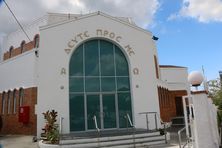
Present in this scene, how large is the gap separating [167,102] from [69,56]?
12789 mm

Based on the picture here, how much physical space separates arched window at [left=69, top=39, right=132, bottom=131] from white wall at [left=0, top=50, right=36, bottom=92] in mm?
2811

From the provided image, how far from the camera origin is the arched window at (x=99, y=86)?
1534cm

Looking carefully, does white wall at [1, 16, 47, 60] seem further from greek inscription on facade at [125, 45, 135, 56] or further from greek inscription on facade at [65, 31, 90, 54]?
greek inscription on facade at [125, 45, 135, 56]

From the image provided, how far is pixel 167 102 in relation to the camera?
24516 millimetres

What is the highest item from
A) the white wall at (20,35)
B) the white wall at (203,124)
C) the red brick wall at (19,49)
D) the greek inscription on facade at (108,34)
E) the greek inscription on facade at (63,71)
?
the white wall at (20,35)

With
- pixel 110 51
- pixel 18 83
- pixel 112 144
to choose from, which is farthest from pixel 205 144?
pixel 18 83

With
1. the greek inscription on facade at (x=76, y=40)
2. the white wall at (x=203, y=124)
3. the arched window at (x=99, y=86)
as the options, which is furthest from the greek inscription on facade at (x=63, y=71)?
the white wall at (x=203, y=124)

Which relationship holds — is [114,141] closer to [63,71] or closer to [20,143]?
[20,143]

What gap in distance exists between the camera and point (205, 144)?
7.31 metres

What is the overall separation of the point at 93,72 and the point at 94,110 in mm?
2458

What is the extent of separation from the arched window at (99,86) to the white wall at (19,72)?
281 cm

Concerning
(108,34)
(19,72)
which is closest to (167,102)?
(108,34)

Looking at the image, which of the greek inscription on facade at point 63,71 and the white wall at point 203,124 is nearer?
the white wall at point 203,124

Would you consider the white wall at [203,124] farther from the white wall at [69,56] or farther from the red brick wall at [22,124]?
the red brick wall at [22,124]
